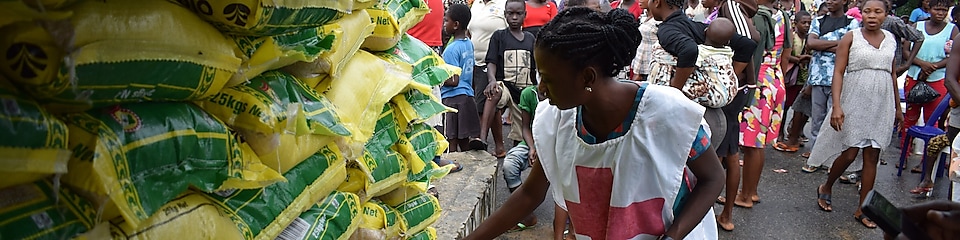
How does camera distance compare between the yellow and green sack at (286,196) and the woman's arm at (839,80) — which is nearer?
the yellow and green sack at (286,196)

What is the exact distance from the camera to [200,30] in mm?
1430

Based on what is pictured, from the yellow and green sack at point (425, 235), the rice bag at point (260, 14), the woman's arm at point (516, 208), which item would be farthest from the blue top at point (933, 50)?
the rice bag at point (260, 14)

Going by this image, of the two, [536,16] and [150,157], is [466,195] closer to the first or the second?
[536,16]

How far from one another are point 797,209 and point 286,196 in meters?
4.57

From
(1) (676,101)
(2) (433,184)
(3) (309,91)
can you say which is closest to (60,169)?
(3) (309,91)

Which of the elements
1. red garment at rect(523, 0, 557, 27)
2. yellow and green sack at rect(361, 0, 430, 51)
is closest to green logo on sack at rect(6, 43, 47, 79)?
yellow and green sack at rect(361, 0, 430, 51)

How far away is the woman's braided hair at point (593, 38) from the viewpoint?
1.90 m

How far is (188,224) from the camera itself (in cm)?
148

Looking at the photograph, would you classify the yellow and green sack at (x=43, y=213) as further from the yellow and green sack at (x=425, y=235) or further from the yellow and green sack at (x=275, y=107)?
the yellow and green sack at (x=425, y=235)

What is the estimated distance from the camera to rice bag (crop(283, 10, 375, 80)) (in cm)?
194

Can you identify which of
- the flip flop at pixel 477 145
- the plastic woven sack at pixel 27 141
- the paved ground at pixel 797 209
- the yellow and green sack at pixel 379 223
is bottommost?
the paved ground at pixel 797 209

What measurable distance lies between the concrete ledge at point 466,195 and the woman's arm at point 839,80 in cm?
226

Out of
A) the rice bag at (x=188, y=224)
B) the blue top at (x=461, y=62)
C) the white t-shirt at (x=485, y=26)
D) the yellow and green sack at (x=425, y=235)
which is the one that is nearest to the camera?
the rice bag at (x=188, y=224)

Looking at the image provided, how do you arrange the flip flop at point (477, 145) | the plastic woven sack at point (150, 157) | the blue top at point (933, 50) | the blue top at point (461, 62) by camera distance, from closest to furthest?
the plastic woven sack at point (150, 157) < the flip flop at point (477, 145) < the blue top at point (461, 62) < the blue top at point (933, 50)
